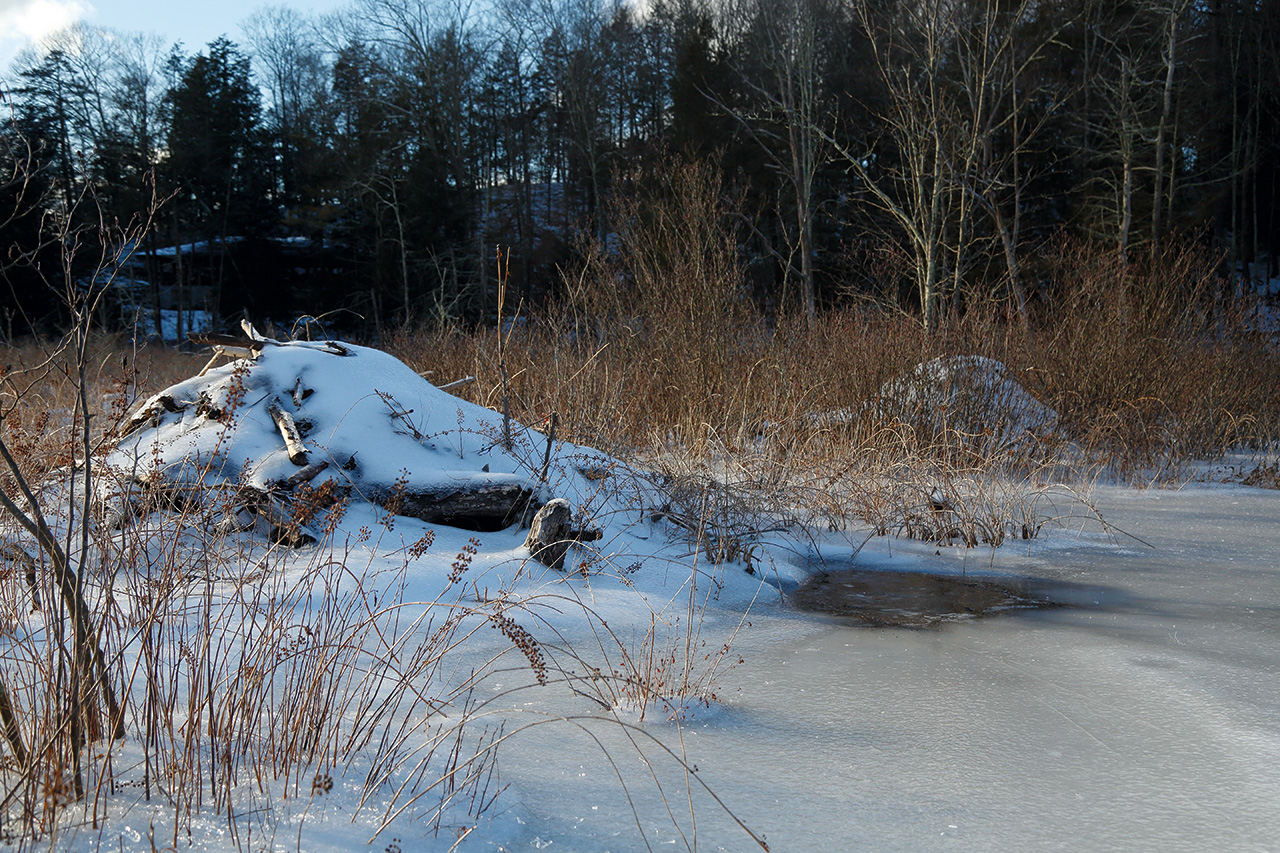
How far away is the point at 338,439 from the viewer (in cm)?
451

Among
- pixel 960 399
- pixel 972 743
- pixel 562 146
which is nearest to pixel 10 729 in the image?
pixel 972 743

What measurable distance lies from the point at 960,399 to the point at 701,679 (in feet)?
19.1

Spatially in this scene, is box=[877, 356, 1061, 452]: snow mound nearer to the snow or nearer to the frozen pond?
the snow

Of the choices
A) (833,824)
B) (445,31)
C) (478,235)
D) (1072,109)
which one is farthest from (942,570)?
(445,31)

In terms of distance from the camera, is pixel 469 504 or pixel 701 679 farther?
pixel 469 504

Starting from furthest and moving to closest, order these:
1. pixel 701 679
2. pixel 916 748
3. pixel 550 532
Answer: pixel 550 532, pixel 701 679, pixel 916 748

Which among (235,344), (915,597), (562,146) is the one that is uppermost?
(562,146)

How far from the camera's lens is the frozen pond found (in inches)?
79.8

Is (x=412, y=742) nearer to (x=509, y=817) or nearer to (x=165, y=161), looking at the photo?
(x=509, y=817)

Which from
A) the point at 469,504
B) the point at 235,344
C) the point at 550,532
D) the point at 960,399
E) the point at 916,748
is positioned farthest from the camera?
the point at 960,399

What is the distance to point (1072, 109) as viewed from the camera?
2052 cm

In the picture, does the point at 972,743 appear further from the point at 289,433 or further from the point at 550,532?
the point at 289,433

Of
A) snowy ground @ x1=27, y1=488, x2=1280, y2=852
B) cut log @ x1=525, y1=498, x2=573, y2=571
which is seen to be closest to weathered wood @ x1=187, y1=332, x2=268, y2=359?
cut log @ x1=525, y1=498, x2=573, y2=571

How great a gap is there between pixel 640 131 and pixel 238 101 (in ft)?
42.6
